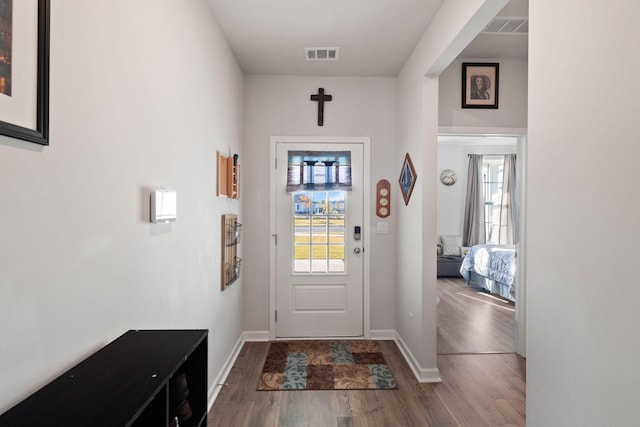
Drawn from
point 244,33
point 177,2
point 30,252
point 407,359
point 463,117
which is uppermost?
point 244,33

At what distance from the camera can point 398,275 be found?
3484mm

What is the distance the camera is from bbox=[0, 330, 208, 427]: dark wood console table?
0.77m

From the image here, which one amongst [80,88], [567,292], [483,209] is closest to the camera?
[80,88]

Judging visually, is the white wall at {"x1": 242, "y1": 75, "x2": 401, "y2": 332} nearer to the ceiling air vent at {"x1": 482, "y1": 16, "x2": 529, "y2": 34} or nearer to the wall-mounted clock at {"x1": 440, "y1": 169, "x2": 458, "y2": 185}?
the ceiling air vent at {"x1": 482, "y1": 16, "x2": 529, "y2": 34}

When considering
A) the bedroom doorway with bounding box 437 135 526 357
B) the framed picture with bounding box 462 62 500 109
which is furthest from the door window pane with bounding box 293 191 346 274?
the framed picture with bounding box 462 62 500 109

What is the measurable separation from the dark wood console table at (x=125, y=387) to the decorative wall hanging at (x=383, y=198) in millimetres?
2539

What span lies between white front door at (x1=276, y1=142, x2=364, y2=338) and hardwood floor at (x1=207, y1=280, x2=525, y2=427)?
0.71m

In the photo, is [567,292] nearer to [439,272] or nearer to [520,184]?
[520,184]

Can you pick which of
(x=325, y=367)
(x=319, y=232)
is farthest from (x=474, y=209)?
(x=325, y=367)

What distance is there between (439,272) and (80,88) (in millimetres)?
6474

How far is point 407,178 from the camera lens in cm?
314

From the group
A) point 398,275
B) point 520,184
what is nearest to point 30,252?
point 398,275

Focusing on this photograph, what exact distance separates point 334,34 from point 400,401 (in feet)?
9.48

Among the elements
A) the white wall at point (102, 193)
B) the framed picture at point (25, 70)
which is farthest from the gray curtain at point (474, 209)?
the framed picture at point (25, 70)
